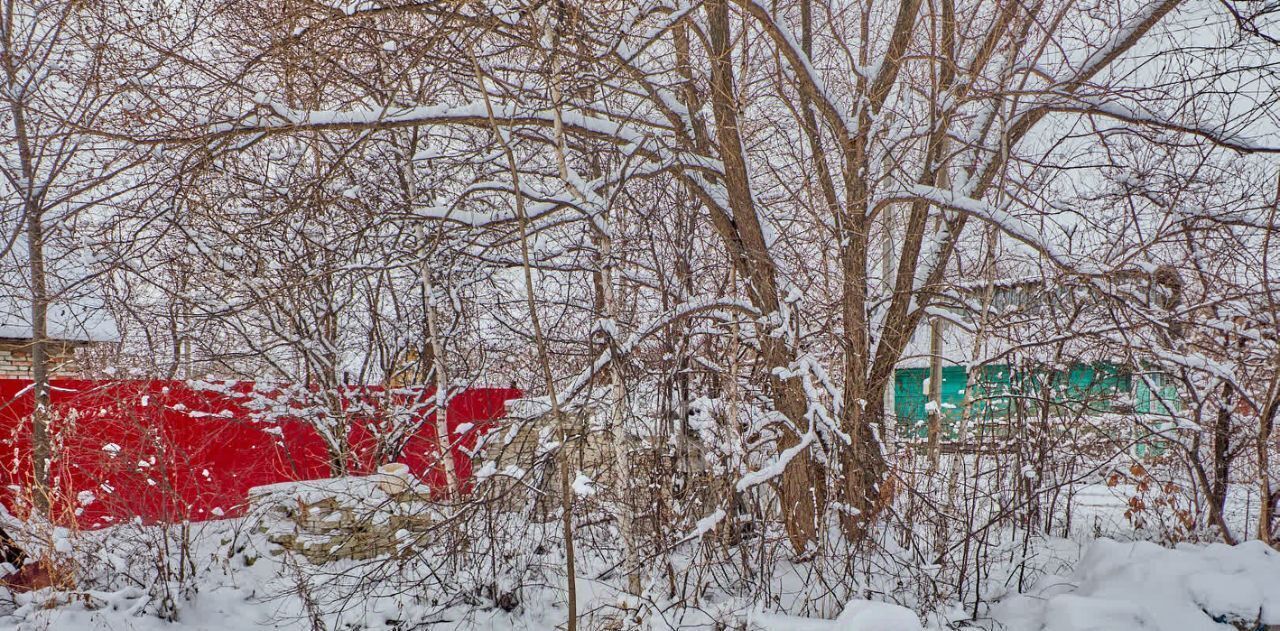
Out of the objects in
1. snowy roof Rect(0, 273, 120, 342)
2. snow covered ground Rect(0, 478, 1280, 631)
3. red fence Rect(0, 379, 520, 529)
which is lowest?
snow covered ground Rect(0, 478, 1280, 631)

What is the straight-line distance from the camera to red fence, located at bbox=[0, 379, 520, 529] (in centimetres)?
522

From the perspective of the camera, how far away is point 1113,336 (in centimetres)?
497

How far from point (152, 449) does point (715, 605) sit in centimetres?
449

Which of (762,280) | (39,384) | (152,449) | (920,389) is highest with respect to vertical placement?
(762,280)

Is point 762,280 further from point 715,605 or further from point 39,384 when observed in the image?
point 39,384

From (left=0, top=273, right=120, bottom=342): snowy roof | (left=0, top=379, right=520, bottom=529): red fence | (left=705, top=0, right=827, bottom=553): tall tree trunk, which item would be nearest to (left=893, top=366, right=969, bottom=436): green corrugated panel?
(left=705, top=0, right=827, bottom=553): tall tree trunk

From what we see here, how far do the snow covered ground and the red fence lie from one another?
303 mm

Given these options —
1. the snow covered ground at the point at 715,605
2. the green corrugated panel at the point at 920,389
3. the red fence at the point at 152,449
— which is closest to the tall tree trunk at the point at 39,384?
the red fence at the point at 152,449

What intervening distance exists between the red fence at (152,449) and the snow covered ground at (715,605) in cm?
30

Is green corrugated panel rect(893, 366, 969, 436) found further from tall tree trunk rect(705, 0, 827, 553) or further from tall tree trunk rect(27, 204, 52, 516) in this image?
tall tree trunk rect(27, 204, 52, 516)

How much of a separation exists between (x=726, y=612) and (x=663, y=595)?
0.39 meters

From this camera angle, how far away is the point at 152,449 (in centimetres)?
564

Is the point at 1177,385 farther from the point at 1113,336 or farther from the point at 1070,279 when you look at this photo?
the point at 1070,279

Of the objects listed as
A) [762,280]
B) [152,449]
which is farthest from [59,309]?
[762,280]
